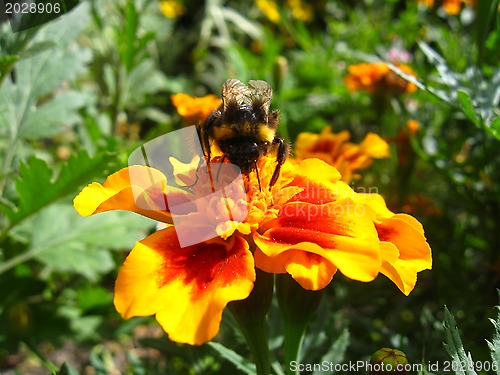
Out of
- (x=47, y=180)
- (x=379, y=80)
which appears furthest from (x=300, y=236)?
(x=379, y=80)

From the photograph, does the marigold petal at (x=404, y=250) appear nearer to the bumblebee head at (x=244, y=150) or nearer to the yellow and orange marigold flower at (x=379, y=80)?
the bumblebee head at (x=244, y=150)

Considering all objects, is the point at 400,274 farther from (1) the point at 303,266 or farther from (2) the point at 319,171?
(2) the point at 319,171

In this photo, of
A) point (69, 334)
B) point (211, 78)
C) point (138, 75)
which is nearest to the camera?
point (69, 334)

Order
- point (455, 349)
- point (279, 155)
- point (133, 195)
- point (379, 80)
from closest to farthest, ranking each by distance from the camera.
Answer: point (455, 349) < point (133, 195) < point (279, 155) < point (379, 80)

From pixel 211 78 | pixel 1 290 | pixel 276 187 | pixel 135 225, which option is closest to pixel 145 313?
pixel 276 187

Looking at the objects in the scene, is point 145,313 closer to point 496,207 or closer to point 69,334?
point 69,334

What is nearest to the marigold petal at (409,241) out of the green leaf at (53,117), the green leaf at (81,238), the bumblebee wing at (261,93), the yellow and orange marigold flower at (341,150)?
the bumblebee wing at (261,93)
